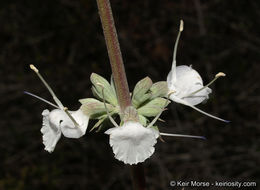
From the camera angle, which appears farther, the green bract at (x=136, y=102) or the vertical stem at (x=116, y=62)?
the green bract at (x=136, y=102)

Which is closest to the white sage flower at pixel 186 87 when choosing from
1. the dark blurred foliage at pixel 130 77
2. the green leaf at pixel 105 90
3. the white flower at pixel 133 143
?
the green leaf at pixel 105 90

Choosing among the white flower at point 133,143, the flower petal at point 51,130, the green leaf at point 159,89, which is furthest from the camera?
the green leaf at point 159,89

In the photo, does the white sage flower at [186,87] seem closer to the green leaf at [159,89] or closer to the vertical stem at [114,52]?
the green leaf at [159,89]

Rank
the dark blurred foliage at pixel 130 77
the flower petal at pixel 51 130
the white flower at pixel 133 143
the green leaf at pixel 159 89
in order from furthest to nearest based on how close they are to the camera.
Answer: the dark blurred foliage at pixel 130 77 → the green leaf at pixel 159 89 → the flower petal at pixel 51 130 → the white flower at pixel 133 143

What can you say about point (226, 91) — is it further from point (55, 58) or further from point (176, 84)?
point (176, 84)

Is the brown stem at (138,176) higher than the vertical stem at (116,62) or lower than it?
lower

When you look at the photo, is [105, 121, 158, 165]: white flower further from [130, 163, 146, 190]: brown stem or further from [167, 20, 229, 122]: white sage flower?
[167, 20, 229, 122]: white sage flower
